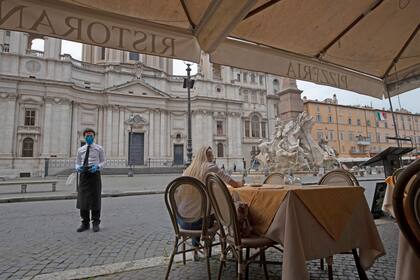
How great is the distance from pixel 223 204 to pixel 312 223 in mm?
754

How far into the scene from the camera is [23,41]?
1223 inches

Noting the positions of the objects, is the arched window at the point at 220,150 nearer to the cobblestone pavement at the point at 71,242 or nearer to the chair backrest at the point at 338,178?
the cobblestone pavement at the point at 71,242

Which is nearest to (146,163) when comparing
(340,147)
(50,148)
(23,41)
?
(50,148)

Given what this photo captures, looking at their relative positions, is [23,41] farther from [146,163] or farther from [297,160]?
[297,160]

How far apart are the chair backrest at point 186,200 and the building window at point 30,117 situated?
34484 millimetres

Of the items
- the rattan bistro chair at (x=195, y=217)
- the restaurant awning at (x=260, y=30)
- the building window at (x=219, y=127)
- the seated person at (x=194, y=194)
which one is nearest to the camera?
the restaurant awning at (x=260, y=30)

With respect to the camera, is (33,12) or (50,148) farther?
(50,148)

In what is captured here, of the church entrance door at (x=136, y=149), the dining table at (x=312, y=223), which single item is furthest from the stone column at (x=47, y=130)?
the dining table at (x=312, y=223)

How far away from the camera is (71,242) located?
4043mm

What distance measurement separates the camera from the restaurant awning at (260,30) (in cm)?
223

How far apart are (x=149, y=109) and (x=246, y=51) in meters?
35.8

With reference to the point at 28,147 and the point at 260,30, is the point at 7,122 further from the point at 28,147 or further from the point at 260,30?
the point at 260,30

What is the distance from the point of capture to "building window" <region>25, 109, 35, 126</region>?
30.1 metres

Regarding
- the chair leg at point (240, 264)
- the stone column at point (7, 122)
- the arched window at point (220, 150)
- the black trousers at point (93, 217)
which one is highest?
the stone column at point (7, 122)
